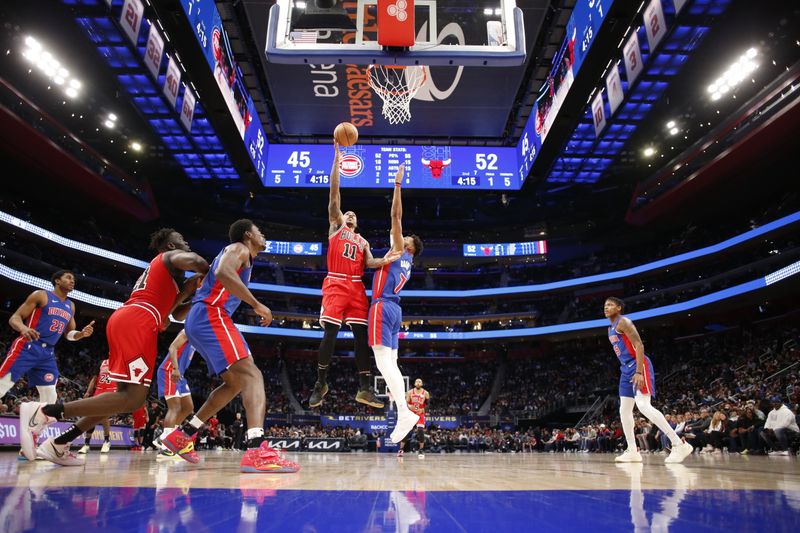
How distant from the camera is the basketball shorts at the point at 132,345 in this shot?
3340mm

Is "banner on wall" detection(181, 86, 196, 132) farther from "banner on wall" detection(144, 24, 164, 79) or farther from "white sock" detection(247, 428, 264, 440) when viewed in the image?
"white sock" detection(247, 428, 264, 440)

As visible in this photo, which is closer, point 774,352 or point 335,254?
point 335,254

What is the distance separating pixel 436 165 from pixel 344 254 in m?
11.4

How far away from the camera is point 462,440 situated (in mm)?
21062

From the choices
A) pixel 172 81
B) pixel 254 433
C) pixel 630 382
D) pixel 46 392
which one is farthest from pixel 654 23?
pixel 46 392

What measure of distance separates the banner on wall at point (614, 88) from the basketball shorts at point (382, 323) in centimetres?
1059

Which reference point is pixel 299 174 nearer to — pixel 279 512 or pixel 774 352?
pixel 279 512

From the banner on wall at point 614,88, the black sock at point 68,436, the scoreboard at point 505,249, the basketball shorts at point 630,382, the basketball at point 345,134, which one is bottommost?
the black sock at point 68,436

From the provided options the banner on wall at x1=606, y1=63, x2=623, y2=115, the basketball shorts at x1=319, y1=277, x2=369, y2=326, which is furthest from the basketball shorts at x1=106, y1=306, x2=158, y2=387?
the banner on wall at x1=606, y1=63, x2=623, y2=115

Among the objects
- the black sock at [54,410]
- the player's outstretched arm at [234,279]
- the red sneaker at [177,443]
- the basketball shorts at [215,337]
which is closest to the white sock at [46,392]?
the red sneaker at [177,443]

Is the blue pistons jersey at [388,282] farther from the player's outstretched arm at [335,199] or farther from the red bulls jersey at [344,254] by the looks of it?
the player's outstretched arm at [335,199]

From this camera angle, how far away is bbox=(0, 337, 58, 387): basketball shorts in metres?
5.30

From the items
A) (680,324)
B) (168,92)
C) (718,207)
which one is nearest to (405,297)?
(680,324)

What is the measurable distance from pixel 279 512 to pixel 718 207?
27.2m
